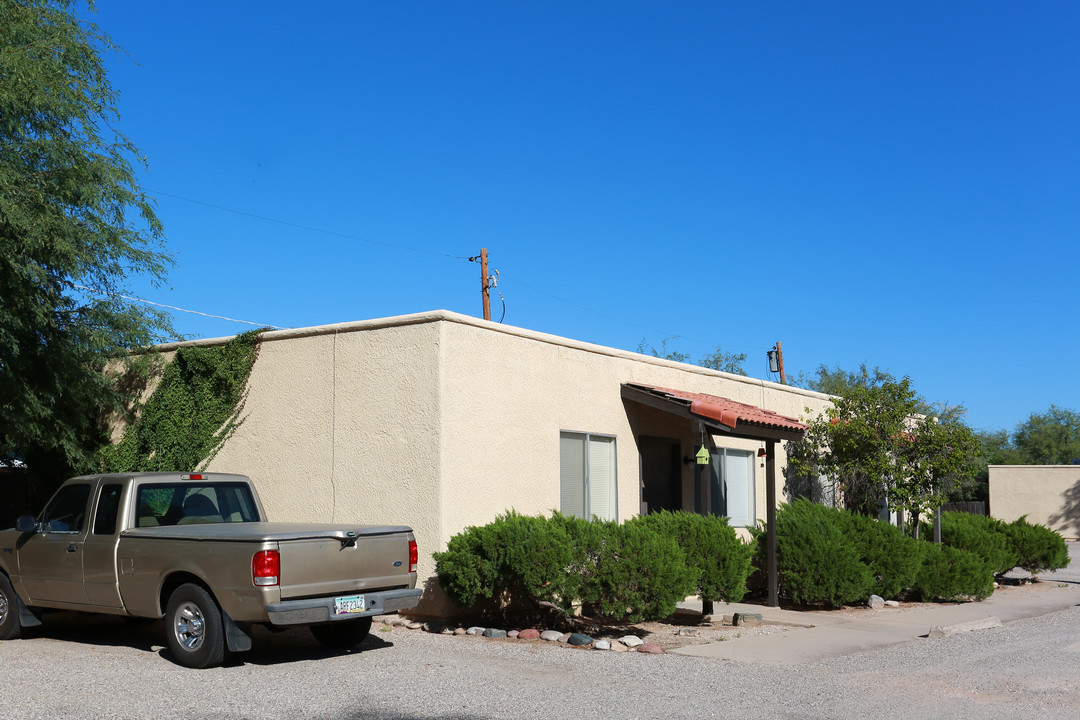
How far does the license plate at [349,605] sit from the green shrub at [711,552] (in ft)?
12.3

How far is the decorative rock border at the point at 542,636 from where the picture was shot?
10.3 metres

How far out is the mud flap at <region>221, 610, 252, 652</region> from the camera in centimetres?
864

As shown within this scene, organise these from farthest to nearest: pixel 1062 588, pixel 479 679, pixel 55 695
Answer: pixel 1062 588, pixel 479 679, pixel 55 695

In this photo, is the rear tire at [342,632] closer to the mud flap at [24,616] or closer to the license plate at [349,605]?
the license plate at [349,605]

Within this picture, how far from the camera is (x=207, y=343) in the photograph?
14.0m

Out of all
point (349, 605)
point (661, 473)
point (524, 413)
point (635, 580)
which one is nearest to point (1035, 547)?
point (661, 473)

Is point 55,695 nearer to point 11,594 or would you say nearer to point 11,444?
point 11,594

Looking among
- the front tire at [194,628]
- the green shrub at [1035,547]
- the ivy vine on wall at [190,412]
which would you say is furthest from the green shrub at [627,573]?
the green shrub at [1035,547]

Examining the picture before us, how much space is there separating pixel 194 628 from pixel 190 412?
557 cm

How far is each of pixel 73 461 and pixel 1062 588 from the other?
53.4ft

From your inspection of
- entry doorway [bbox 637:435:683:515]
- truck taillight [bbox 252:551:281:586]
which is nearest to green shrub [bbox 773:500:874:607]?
entry doorway [bbox 637:435:683:515]

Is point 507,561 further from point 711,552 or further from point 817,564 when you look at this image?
point 817,564

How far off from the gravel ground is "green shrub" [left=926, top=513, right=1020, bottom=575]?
647 cm

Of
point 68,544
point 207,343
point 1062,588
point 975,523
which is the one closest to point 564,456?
point 207,343
